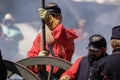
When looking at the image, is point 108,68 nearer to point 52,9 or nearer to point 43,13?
point 43,13

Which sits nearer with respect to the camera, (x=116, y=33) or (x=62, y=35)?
(x=116, y=33)

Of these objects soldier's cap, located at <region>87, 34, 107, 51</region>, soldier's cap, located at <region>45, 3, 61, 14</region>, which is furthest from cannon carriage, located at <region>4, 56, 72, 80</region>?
soldier's cap, located at <region>87, 34, 107, 51</region>

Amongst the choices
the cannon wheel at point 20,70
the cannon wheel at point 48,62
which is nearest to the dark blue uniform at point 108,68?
the cannon wheel at point 20,70

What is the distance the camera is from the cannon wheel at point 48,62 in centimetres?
585

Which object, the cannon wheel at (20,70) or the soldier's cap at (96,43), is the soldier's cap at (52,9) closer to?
the cannon wheel at (20,70)

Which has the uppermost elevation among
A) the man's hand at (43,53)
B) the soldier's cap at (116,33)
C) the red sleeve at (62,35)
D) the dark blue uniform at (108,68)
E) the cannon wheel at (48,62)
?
the soldier's cap at (116,33)

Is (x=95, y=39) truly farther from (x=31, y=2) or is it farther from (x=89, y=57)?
(x=31, y=2)

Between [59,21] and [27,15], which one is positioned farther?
[27,15]

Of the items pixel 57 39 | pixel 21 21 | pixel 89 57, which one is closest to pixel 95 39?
pixel 89 57

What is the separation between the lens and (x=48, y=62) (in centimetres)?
589

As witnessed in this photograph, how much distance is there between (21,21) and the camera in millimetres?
17453

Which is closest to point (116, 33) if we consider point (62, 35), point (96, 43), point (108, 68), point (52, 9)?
point (96, 43)

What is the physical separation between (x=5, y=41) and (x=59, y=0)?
99.0 inches

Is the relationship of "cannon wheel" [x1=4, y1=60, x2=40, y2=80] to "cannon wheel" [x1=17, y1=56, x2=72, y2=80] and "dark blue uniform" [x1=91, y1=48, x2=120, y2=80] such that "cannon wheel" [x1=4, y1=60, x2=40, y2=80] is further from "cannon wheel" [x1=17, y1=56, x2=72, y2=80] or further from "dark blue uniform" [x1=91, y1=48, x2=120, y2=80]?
"dark blue uniform" [x1=91, y1=48, x2=120, y2=80]
